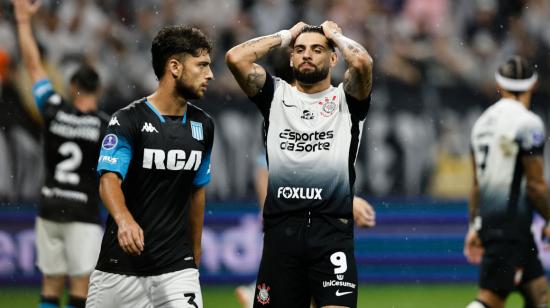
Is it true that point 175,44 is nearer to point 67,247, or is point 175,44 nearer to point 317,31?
point 317,31

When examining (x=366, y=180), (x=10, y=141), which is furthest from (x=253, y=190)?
(x=10, y=141)

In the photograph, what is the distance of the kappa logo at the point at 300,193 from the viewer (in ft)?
23.8

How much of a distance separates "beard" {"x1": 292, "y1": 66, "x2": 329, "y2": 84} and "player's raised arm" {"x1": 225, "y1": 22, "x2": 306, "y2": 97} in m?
0.26

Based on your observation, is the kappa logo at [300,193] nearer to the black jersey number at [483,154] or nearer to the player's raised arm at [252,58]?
the player's raised arm at [252,58]

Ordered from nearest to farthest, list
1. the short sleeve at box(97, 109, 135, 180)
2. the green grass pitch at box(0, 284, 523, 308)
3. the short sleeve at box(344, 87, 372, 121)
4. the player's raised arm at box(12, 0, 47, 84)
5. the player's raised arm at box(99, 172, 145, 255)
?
1. the player's raised arm at box(99, 172, 145, 255)
2. the short sleeve at box(97, 109, 135, 180)
3. the short sleeve at box(344, 87, 372, 121)
4. the player's raised arm at box(12, 0, 47, 84)
5. the green grass pitch at box(0, 284, 523, 308)

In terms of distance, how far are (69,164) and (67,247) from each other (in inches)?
33.4

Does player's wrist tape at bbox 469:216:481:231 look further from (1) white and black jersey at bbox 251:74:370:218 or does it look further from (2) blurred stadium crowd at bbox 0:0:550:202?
(2) blurred stadium crowd at bbox 0:0:550:202

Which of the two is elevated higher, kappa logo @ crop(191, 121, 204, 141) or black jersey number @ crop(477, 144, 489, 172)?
kappa logo @ crop(191, 121, 204, 141)

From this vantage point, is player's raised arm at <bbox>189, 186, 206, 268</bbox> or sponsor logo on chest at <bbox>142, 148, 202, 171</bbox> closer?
sponsor logo on chest at <bbox>142, 148, 202, 171</bbox>

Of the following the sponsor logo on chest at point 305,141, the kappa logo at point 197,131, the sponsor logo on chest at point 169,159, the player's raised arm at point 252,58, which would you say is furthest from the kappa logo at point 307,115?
the sponsor logo on chest at point 169,159

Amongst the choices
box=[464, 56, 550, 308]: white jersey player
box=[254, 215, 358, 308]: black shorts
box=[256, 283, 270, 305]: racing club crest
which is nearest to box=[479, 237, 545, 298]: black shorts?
box=[464, 56, 550, 308]: white jersey player

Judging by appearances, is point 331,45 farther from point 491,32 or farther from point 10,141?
point 491,32

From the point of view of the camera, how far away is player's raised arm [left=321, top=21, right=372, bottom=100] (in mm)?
7258

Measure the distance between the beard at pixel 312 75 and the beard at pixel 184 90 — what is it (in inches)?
34.1
